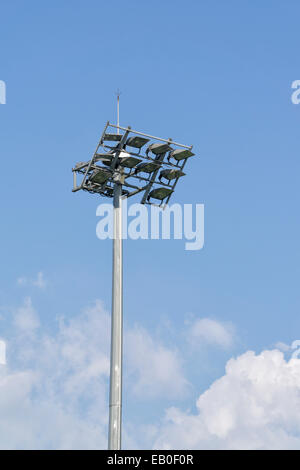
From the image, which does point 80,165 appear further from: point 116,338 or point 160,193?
point 116,338

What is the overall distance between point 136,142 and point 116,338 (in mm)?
9209

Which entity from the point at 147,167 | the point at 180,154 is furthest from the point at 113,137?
the point at 180,154

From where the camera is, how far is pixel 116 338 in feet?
110

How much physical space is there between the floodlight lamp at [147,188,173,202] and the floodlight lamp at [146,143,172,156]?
1793 mm

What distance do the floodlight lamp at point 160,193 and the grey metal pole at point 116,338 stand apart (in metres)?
1.78

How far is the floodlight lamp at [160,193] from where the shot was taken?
124ft

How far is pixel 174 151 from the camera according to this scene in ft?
123

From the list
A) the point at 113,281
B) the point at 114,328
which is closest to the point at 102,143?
the point at 113,281

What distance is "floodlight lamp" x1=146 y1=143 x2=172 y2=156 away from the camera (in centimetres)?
3684

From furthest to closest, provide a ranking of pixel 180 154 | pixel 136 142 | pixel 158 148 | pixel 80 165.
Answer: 1. pixel 80 165
2. pixel 180 154
3. pixel 158 148
4. pixel 136 142
